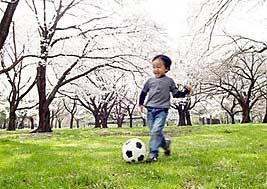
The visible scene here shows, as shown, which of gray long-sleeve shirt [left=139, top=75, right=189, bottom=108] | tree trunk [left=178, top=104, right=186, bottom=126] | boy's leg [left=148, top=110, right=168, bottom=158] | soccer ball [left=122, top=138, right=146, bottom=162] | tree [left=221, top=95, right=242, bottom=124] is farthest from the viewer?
tree [left=221, top=95, right=242, bottom=124]

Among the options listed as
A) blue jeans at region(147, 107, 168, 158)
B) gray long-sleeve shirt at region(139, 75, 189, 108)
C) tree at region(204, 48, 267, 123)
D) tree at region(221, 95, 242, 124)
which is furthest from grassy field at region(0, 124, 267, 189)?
tree at region(221, 95, 242, 124)

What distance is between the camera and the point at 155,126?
26.0 ft

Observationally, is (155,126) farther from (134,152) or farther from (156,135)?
(134,152)

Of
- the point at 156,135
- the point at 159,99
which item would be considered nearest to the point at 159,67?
the point at 159,99

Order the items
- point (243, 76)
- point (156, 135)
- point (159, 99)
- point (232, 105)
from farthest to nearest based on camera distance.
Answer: point (232, 105) → point (243, 76) → point (159, 99) → point (156, 135)

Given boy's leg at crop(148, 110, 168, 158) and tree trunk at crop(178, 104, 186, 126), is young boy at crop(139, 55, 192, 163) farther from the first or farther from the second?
tree trunk at crop(178, 104, 186, 126)

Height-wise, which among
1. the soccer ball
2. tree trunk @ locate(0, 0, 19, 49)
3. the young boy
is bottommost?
the soccer ball

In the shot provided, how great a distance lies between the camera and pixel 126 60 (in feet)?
78.2

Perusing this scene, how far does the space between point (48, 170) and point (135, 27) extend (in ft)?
59.1

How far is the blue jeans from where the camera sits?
788 centimetres

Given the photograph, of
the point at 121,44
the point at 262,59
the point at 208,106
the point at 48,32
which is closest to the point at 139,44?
the point at 121,44

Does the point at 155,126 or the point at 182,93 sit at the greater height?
the point at 182,93

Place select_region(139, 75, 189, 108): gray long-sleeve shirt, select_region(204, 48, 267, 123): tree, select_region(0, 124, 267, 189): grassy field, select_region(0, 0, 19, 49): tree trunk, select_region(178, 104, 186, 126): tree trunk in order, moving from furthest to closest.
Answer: select_region(178, 104, 186, 126): tree trunk → select_region(204, 48, 267, 123): tree → select_region(0, 0, 19, 49): tree trunk → select_region(139, 75, 189, 108): gray long-sleeve shirt → select_region(0, 124, 267, 189): grassy field

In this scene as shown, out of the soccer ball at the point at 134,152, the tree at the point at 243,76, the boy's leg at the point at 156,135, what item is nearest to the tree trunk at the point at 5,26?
the soccer ball at the point at 134,152
